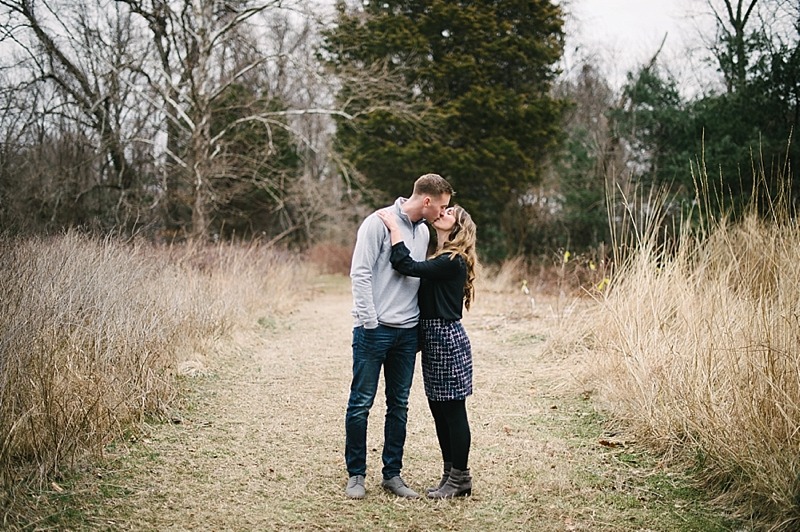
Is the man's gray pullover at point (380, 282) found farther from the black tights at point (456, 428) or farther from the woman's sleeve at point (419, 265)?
the black tights at point (456, 428)

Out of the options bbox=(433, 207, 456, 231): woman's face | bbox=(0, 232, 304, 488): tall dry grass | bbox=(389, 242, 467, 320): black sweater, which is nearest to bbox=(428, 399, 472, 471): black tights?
bbox=(389, 242, 467, 320): black sweater

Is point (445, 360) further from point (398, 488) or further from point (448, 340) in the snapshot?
point (398, 488)

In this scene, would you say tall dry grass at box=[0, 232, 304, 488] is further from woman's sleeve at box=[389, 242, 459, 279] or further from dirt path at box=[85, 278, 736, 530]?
woman's sleeve at box=[389, 242, 459, 279]

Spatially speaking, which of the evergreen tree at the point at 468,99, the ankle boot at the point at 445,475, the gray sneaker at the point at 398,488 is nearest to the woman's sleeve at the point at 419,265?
the ankle boot at the point at 445,475

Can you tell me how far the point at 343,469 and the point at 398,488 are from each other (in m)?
0.56

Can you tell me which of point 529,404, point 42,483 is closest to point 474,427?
point 529,404

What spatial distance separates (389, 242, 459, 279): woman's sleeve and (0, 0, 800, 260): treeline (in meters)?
9.15

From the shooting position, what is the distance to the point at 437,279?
3934 mm

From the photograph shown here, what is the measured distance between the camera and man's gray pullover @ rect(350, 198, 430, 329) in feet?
12.6

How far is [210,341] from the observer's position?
315 inches

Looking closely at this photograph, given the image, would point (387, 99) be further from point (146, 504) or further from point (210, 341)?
point (146, 504)

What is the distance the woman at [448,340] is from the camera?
156 inches

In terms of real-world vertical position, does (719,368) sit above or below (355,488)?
above

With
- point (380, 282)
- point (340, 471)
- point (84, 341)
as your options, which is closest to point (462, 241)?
point (380, 282)
